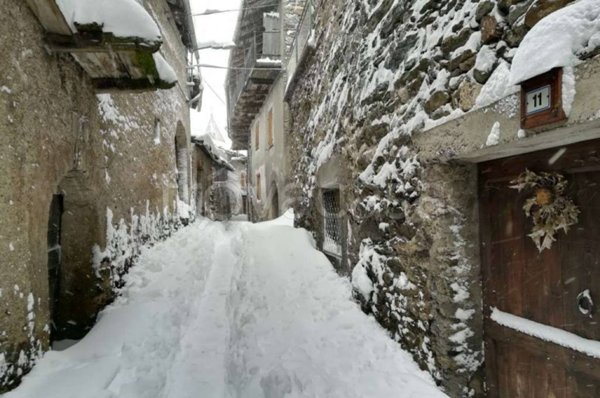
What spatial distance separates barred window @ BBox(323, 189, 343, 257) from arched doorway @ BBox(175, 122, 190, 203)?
5.27m

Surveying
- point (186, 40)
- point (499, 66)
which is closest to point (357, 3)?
point (499, 66)

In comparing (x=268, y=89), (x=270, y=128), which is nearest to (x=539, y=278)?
(x=270, y=128)

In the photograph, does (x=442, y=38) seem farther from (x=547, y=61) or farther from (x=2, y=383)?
(x=2, y=383)

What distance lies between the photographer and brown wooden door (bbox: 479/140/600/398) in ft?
5.23

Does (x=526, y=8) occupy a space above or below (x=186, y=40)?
below

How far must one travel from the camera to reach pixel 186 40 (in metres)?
9.61

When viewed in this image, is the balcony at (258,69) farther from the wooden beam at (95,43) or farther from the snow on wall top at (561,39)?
the snow on wall top at (561,39)

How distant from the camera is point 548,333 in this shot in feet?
5.79

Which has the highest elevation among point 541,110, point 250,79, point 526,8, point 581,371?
point 250,79

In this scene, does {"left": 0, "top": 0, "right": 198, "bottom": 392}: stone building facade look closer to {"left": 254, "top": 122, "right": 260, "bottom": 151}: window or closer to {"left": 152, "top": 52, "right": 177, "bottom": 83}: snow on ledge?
{"left": 152, "top": 52, "right": 177, "bottom": 83}: snow on ledge

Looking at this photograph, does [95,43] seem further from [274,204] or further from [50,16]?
[274,204]

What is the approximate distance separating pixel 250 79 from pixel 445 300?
1037 centimetres

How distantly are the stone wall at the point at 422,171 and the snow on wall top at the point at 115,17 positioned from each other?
1.90 metres

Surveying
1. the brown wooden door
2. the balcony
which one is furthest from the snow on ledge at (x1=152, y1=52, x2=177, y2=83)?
the balcony
